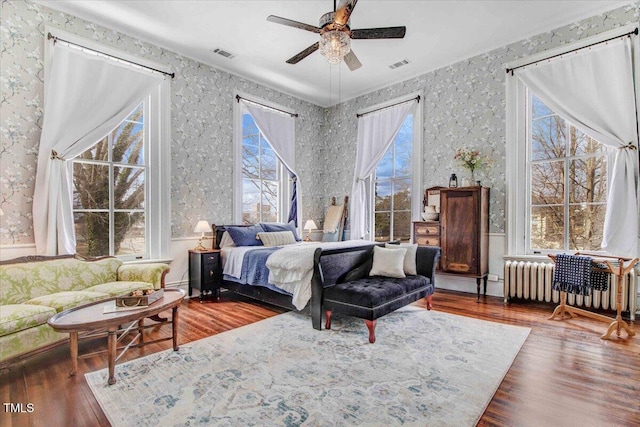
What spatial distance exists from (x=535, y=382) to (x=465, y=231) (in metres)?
2.41

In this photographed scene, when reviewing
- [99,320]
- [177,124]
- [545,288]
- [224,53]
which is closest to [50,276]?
[99,320]

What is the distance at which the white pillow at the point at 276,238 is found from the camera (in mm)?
4867

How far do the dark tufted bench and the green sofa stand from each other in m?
1.95

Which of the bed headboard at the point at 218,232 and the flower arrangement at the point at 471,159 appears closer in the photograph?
the flower arrangement at the point at 471,159

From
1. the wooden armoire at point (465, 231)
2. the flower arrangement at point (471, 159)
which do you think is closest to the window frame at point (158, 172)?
the wooden armoire at point (465, 231)

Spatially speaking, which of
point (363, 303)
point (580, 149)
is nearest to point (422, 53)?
point (580, 149)

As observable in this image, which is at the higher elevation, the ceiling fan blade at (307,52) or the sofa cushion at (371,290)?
the ceiling fan blade at (307,52)

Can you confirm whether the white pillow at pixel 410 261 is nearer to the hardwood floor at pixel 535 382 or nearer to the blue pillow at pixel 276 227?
the hardwood floor at pixel 535 382

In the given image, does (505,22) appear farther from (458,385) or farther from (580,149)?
(458,385)

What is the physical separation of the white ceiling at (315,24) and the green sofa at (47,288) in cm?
291

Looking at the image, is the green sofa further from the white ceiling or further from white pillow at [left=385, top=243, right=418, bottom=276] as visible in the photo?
the white ceiling

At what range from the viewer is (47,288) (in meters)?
2.98

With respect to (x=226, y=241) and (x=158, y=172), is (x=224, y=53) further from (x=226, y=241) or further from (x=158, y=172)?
(x=226, y=241)
